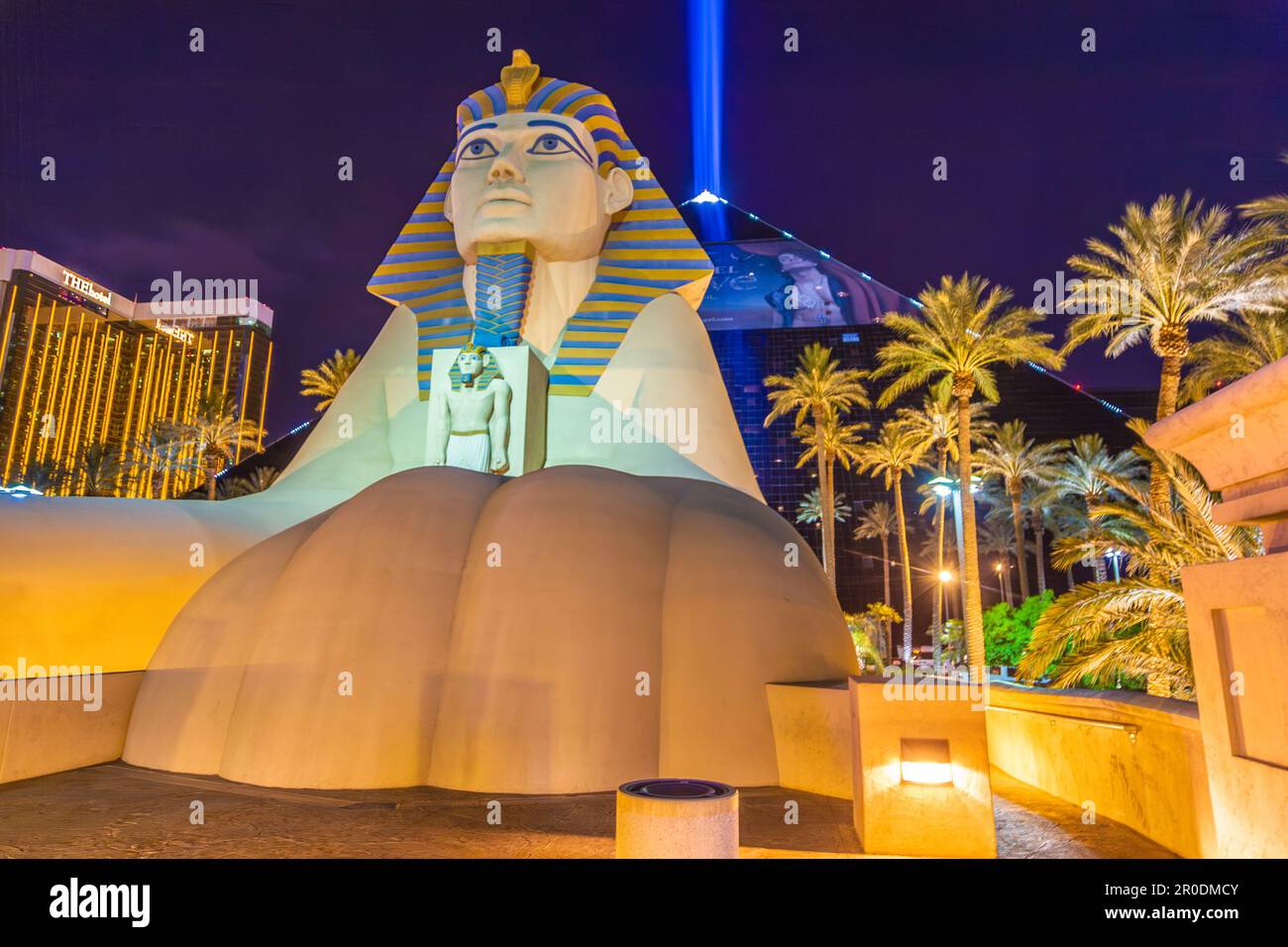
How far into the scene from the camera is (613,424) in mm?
10320

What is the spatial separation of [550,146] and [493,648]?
714cm

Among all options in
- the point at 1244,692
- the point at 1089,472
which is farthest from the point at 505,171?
the point at 1089,472

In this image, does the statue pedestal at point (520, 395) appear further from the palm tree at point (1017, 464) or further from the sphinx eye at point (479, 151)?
the palm tree at point (1017, 464)

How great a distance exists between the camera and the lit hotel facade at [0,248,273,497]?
56.3m

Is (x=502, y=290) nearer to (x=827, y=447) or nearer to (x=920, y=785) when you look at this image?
(x=920, y=785)

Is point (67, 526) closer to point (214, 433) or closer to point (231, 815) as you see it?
point (231, 815)

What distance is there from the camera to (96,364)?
6438 centimetres

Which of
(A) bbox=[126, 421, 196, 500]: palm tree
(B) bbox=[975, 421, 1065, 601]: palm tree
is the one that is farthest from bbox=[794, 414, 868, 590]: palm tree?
(A) bbox=[126, 421, 196, 500]: palm tree

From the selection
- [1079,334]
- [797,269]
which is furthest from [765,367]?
[1079,334]

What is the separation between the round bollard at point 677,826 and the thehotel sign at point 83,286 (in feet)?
231

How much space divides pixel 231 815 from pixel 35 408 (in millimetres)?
70468

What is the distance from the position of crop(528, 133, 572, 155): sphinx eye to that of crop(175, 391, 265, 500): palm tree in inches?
868

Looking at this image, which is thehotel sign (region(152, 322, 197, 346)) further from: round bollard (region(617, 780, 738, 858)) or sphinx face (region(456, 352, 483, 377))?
round bollard (region(617, 780, 738, 858))

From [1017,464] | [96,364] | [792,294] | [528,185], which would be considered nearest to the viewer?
[528,185]
